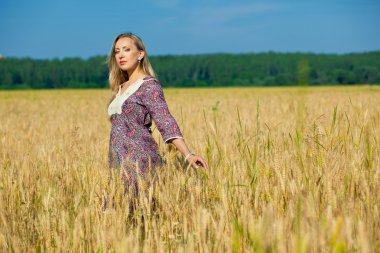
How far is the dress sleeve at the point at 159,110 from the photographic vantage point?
2896 millimetres

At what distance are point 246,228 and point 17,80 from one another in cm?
9190

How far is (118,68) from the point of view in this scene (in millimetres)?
3336

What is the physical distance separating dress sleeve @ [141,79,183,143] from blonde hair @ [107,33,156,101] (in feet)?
0.57

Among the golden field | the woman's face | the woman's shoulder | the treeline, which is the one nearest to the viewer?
the golden field

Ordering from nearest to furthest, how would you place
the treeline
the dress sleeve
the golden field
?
the golden field, the dress sleeve, the treeline

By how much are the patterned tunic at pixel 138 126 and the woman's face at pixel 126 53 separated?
0.15 metres

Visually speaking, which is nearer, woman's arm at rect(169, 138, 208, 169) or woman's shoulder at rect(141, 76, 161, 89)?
woman's arm at rect(169, 138, 208, 169)

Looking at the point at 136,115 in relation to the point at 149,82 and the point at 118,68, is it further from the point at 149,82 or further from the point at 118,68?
the point at 118,68

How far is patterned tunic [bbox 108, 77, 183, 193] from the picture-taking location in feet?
9.80

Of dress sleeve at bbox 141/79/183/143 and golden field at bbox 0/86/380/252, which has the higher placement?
dress sleeve at bbox 141/79/183/143

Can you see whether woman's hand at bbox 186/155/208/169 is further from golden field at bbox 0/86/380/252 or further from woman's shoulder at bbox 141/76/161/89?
woman's shoulder at bbox 141/76/161/89

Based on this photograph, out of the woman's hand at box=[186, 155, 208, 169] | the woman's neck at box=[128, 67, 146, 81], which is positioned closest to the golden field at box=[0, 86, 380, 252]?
the woman's hand at box=[186, 155, 208, 169]

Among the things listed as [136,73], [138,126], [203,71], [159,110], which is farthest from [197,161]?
[203,71]

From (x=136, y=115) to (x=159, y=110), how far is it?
0.17m
